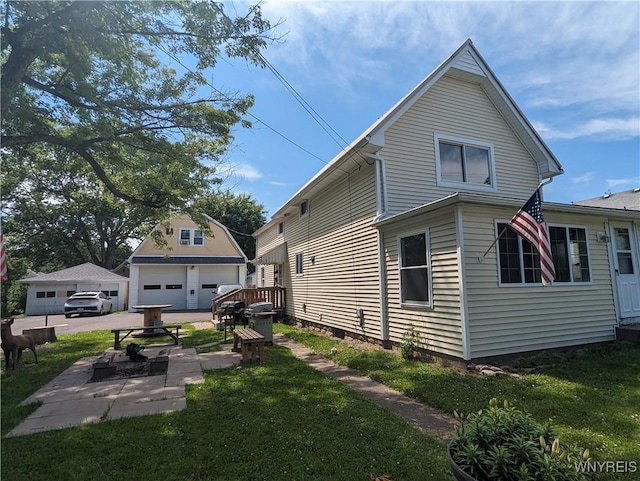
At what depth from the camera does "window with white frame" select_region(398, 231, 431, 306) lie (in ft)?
24.5

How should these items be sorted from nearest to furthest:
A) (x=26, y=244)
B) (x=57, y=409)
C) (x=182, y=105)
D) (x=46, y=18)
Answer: (x=57, y=409) < (x=46, y=18) < (x=182, y=105) < (x=26, y=244)

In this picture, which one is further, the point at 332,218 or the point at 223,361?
the point at 332,218

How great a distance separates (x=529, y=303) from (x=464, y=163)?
14.8 ft

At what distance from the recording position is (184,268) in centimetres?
2464

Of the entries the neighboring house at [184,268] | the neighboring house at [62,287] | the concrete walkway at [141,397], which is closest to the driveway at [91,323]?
the neighboring house at [184,268]

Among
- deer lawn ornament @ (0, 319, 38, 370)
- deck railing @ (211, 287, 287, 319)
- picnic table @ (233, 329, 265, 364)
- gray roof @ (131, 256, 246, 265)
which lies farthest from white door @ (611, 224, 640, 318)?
gray roof @ (131, 256, 246, 265)

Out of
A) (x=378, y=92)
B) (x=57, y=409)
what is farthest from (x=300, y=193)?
(x=57, y=409)

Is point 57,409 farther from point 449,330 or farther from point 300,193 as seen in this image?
point 300,193

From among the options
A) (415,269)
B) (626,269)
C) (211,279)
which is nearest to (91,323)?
(211,279)

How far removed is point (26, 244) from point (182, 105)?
33333 millimetres

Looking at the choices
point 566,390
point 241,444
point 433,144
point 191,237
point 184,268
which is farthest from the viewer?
point 191,237

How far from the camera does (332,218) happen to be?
11.5 metres

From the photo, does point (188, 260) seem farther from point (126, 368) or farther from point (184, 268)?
point (126, 368)

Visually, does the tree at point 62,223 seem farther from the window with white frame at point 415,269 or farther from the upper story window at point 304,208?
the window with white frame at point 415,269
